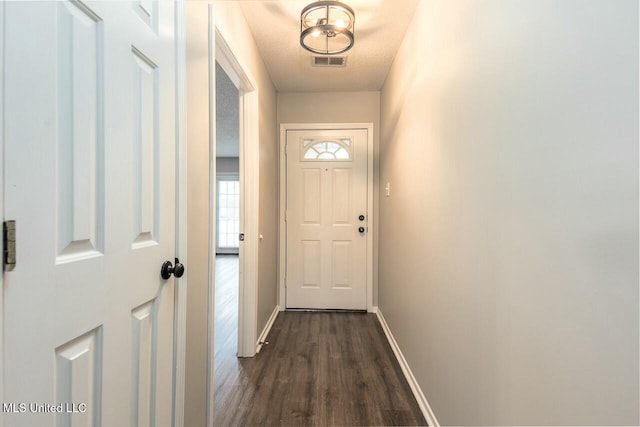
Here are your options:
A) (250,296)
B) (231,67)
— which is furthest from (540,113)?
(250,296)

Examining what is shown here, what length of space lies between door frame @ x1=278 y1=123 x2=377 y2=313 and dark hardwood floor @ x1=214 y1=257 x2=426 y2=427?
1.60 ft

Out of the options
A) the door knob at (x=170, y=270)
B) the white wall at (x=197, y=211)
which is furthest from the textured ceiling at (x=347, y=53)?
the door knob at (x=170, y=270)

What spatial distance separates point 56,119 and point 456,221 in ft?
4.46

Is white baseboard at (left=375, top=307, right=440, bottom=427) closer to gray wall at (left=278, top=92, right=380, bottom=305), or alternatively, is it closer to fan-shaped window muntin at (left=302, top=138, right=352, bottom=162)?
gray wall at (left=278, top=92, right=380, bottom=305)

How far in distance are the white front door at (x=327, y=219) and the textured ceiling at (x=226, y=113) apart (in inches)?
35.8

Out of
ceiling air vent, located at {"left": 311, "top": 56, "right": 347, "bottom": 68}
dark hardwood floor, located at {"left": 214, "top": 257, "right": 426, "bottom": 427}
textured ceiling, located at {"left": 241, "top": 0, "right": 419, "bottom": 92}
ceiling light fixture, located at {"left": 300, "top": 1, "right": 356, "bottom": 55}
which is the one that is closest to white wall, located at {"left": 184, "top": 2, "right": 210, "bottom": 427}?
dark hardwood floor, located at {"left": 214, "top": 257, "right": 426, "bottom": 427}

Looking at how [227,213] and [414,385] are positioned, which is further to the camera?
[227,213]

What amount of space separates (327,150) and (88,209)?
2.69m

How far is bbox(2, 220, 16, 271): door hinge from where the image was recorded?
0.50m

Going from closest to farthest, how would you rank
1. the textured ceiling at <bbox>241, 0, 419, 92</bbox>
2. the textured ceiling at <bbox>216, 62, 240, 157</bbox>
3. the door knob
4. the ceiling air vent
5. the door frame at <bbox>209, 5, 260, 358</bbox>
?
the door knob → the textured ceiling at <bbox>241, 0, 419, 92</bbox> → the door frame at <bbox>209, 5, 260, 358</bbox> → the ceiling air vent → the textured ceiling at <bbox>216, 62, 240, 157</bbox>

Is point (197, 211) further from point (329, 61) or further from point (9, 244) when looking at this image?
point (329, 61)

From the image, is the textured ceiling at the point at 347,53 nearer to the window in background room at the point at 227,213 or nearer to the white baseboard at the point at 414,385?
the white baseboard at the point at 414,385

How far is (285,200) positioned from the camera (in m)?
3.18

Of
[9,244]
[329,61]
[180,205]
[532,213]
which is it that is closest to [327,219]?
[329,61]
